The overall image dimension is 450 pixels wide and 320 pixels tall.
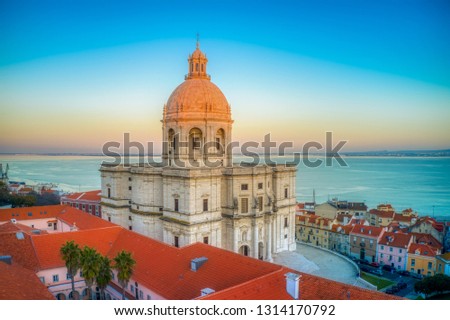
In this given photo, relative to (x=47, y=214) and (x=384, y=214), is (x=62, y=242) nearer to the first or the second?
(x=47, y=214)

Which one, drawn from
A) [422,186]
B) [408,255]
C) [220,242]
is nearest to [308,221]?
[408,255]

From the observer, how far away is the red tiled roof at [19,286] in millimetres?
11041

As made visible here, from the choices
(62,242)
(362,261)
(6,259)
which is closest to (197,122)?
(62,242)

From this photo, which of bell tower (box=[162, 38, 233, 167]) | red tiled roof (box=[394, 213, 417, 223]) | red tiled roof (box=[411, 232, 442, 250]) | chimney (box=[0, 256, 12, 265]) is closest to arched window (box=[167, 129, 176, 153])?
bell tower (box=[162, 38, 233, 167])

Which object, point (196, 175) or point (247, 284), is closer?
point (247, 284)

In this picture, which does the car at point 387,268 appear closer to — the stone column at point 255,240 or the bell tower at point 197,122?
the stone column at point 255,240

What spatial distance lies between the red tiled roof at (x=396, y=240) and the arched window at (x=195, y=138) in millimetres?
20713

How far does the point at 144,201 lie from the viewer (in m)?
25.9

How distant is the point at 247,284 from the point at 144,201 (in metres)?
15.9

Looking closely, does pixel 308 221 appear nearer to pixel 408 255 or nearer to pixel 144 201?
pixel 408 255

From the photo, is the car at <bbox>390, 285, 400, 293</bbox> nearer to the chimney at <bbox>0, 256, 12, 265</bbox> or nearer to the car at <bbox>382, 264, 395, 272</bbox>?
the car at <bbox>382, 264, 395, 272</bbox>

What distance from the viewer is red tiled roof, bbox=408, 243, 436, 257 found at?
97.9 ft

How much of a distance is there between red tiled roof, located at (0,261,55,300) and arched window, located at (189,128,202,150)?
14.5 meters

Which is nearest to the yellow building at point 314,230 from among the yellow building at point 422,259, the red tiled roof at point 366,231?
the red tiled roof at point 366,231
